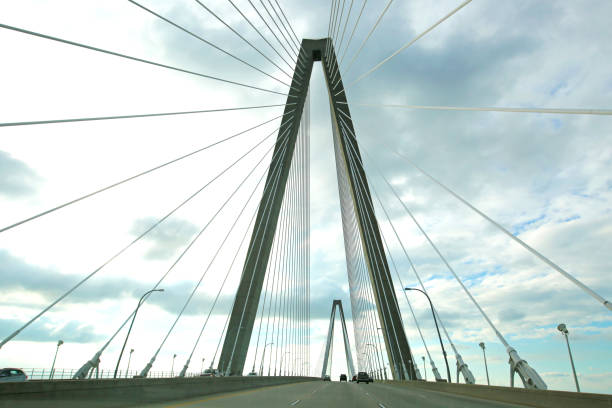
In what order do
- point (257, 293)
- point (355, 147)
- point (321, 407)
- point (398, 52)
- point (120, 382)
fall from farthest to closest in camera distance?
point (355, 147)
point (257, 293)
point (398, 52)
point (321, 407)
point (120, 382)

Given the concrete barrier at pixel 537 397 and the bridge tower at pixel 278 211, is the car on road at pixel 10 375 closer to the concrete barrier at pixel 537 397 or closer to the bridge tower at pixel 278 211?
the bridge tower at pixel 278 211

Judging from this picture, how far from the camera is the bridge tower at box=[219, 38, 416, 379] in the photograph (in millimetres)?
24047

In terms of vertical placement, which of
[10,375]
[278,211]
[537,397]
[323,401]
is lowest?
[323,401]

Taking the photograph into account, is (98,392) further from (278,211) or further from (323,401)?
(278,211)

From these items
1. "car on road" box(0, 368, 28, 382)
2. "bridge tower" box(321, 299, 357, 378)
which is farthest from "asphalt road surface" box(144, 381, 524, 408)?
"bridge tower" box(321, 299, 357, 378)

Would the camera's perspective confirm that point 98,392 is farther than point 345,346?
No

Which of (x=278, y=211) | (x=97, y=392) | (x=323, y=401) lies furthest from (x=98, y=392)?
(x=278, y=211)

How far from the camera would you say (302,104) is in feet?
82.1

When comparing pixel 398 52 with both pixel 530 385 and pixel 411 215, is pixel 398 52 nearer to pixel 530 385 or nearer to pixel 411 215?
pixel 411 215

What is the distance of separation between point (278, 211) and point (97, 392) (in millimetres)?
17971

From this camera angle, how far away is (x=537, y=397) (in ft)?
34.9

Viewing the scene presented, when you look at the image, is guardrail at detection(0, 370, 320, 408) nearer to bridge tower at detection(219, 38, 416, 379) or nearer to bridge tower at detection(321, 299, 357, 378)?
bridge tower at detection(219, 38, 416, 379)

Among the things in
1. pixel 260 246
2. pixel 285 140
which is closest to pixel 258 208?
pixel 260 246

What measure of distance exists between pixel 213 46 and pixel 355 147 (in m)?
15.3
